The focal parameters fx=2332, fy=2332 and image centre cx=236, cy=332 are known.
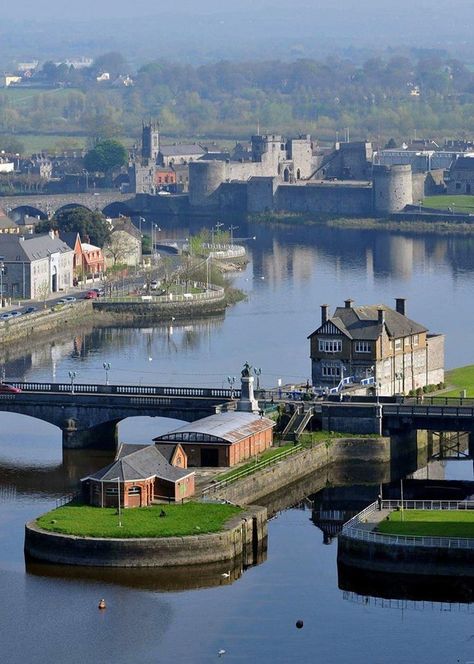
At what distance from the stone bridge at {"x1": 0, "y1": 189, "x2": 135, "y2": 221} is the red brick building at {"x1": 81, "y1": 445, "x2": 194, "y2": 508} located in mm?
68749

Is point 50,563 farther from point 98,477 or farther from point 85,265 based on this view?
point 85,265

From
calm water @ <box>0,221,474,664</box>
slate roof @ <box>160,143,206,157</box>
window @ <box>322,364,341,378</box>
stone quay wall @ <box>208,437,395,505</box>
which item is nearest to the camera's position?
calm water @ <box>0,221,474,664</box>

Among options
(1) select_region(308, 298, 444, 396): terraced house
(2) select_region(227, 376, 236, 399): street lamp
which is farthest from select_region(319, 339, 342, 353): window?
(2) select_region(227, 376, 236, 399): street lamp

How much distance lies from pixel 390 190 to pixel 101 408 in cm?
6917

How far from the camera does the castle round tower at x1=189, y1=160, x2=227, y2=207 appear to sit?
405 feet

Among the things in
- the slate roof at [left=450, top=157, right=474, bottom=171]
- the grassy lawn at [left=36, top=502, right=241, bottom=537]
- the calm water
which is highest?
the slate roof at [left=450, top=157, right=474, bottom=171]

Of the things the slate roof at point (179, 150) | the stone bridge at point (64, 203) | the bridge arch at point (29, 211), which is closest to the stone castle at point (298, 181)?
the slate roof at point (179, 150)

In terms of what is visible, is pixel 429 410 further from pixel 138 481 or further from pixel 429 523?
pixel 138 481

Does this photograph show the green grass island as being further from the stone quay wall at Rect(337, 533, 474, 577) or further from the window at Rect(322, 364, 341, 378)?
the window at Rect(322, 364, 341, 378)

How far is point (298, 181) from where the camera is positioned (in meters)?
128

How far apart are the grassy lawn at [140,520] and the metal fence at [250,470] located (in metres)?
1.47

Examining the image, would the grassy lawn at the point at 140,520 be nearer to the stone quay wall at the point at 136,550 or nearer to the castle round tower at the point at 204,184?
the stone quay wall at the point at 136,550

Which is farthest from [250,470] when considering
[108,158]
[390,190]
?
[108,158]

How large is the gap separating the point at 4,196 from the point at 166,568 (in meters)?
86.0
